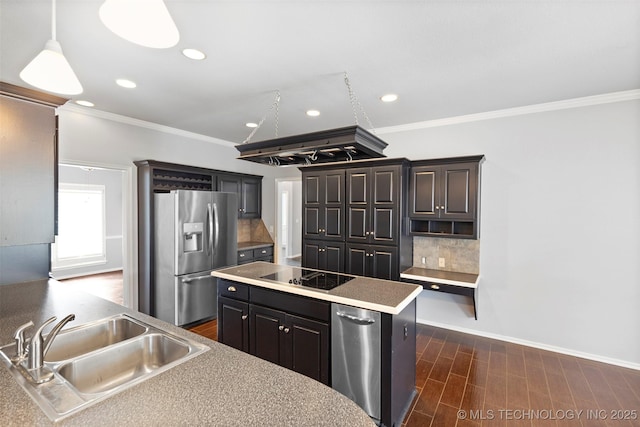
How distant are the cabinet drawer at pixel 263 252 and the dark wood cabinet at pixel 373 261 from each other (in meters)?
1.78

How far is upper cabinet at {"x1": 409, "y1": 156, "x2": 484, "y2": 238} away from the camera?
10.9 feet

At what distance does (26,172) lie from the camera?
1.80 meters

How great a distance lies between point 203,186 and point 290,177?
5.14 ft

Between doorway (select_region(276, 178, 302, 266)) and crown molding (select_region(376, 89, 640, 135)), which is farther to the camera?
doorway (select_region(276, 178, 302, 266))

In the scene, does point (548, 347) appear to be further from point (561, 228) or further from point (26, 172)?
point (26, 172)

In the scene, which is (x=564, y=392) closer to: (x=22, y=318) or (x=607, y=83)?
(x=607, y=83)

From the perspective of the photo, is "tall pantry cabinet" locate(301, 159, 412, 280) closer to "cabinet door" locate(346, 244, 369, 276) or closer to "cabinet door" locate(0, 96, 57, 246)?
"cabinet door" locate(346, 244, 369, 276)

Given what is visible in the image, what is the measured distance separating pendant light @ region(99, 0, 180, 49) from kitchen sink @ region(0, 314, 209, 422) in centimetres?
118

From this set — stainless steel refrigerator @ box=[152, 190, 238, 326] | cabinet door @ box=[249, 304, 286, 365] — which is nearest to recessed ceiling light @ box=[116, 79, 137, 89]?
stainless steel refrigerator @ box=[152, 190, 238, 326]

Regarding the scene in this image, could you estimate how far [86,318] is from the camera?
5.27 ft

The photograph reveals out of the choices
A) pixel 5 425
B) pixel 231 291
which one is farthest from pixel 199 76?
pixel 5 425

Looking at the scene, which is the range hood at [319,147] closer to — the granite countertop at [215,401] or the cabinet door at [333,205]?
the granite countertop at [215,401]

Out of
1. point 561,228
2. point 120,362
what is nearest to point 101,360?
point 120,362

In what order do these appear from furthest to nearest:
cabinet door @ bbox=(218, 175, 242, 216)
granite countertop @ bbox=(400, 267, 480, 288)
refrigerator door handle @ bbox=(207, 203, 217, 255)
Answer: cabinet door @ bbox=(218, 175, 242, 216), refrigerator door handle @ bbox=(207, 203, 217, 255), granite countertop @ bbox=(400, 267, 480, 288)
